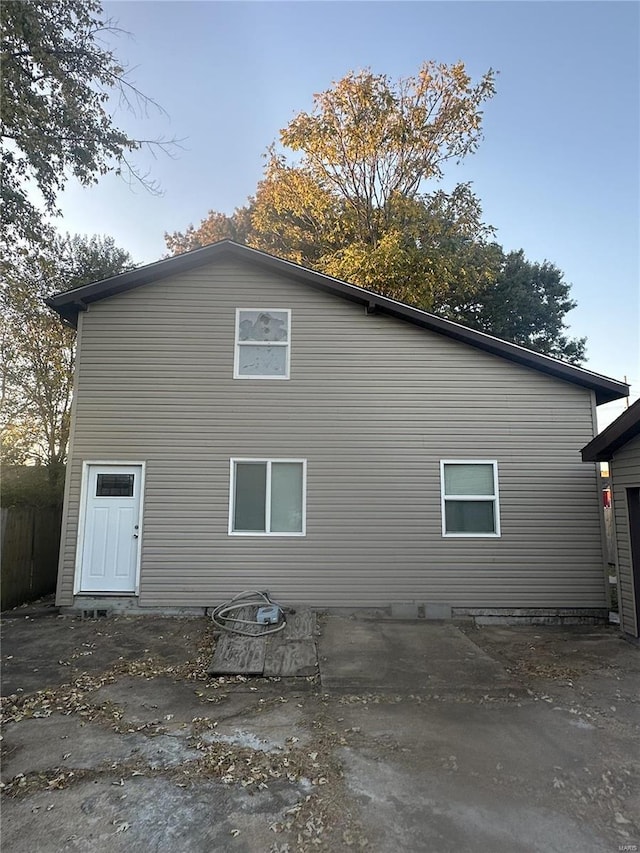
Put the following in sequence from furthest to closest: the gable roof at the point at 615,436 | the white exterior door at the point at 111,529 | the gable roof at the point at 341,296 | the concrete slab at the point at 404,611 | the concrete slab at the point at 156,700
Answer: the gable roof at the point at 341,296 → the white exterior door at the point at 111,529 → the concrete slab at the point at 404,611 → the gable roof at the point at 615,436 → the concrete slab at the point at 156,700

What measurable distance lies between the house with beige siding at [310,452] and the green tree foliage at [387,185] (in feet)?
23.6

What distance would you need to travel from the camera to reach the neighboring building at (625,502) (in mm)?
6371

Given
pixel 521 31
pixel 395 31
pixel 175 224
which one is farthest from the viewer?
pixel 175 224

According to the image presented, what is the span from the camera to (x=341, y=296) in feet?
27.2

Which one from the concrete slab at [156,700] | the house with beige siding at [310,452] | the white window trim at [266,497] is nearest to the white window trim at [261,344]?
the house with beige siding at [310,452]

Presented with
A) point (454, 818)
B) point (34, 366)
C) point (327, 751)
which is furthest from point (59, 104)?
point (454, 818)

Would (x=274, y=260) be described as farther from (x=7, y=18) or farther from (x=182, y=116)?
(x=7, y=18)

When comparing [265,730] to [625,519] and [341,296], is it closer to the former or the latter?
[625,519]

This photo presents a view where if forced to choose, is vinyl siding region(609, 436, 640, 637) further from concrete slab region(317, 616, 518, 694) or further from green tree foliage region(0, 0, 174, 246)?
green tree foliage region(0, 0, 174, 246)

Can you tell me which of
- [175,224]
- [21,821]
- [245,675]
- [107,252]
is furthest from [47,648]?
[175,224]

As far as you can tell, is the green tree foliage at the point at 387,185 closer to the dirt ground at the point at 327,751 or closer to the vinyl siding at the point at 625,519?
the vinyl siding at the point at 625,519

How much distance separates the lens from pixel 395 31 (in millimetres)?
11578

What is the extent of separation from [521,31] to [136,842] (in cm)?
1397

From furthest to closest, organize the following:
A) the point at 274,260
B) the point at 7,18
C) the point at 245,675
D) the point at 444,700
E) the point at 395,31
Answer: the point at 395,31 < the point at 274,260 < the point at 7,18 < the point at 245,675 < the point at 444,700
